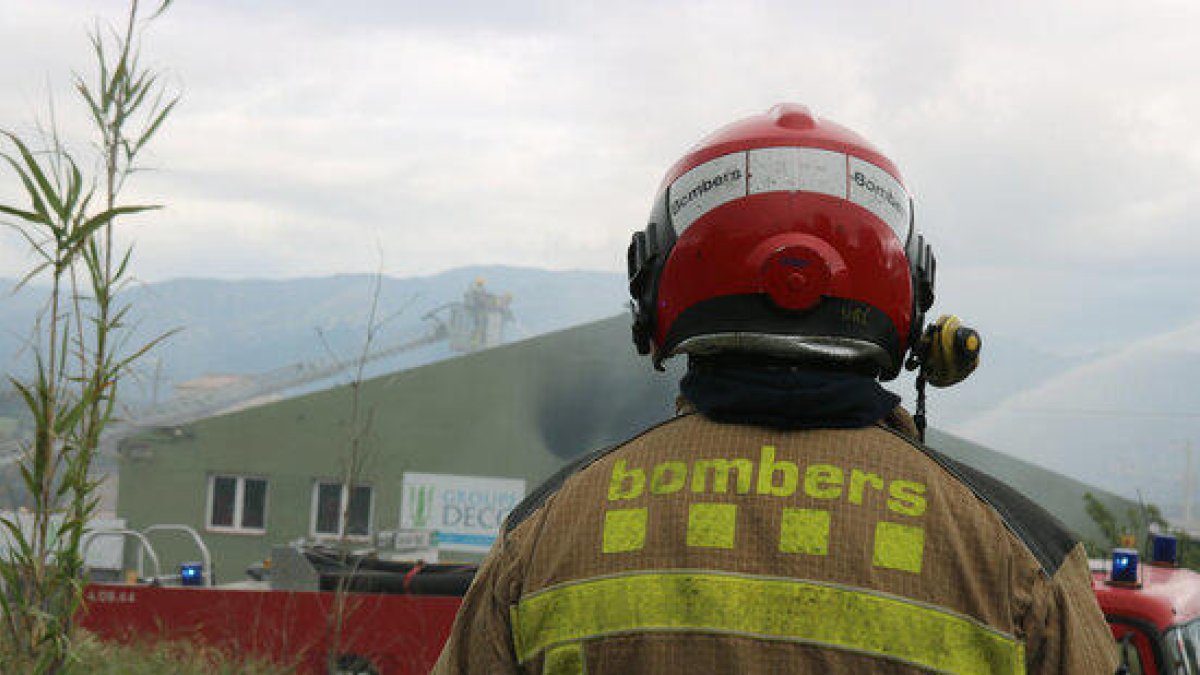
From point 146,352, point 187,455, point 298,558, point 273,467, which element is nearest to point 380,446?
point 273,467

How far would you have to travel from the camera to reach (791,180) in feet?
6.81

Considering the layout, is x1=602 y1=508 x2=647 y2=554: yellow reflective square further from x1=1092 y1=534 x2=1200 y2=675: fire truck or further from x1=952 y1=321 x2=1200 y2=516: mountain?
x1=952 y1=321 x2=1200 y2=516: mountain

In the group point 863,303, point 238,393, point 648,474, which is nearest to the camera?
point 648,474

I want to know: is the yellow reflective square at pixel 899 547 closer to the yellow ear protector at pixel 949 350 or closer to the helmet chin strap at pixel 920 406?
the helmet chin strap at pixel 920 406

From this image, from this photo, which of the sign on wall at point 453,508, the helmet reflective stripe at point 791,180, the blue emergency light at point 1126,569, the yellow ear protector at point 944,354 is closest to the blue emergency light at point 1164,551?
the blue emergency light at point 1126,569

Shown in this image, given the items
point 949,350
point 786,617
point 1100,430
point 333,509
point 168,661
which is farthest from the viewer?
point 1100,430

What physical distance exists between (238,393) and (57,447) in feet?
142

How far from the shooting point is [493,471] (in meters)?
34.8

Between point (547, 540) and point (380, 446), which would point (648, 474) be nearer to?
point (547, 540)

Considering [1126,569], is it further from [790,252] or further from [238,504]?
[238,504]

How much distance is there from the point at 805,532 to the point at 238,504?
1238 inches

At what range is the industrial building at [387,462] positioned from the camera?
31375 millimetres

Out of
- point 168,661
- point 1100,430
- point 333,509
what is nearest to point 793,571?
point 168,661

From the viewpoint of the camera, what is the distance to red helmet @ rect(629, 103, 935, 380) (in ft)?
6.54
